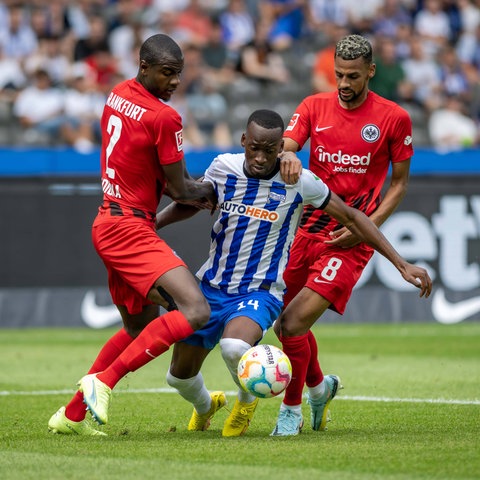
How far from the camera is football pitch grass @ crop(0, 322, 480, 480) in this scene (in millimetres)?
6031

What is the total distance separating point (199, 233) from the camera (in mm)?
15594

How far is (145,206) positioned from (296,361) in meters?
1.43

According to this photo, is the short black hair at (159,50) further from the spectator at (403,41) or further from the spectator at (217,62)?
the spectator at (403,41)

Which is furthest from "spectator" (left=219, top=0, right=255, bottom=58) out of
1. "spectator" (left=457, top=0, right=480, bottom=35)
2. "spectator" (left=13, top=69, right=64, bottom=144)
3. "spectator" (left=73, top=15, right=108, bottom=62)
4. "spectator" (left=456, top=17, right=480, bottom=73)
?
"spectator" (left=457, top=0, right=480, bottom=35)

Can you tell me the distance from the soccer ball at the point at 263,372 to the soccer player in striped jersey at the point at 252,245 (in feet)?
1.18

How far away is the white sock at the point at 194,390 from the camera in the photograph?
766 centimetres

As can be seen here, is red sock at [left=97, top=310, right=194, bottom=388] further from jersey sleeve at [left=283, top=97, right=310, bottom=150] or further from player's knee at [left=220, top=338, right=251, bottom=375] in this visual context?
jersey sleeve at [left=283, top=97, right=310, bottom=150]

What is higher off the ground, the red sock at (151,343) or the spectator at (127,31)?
the red sock at (151,343)

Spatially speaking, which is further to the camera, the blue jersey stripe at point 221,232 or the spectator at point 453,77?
the spectator at point 453,77

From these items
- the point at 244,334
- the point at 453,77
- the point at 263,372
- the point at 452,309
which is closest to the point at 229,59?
the point at 453,77

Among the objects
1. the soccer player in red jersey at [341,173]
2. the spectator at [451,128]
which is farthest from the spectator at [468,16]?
the soccer player in red jersey at [341,173]

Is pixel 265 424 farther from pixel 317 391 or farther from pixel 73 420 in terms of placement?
pixel 73 420

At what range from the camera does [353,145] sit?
8.12 meters

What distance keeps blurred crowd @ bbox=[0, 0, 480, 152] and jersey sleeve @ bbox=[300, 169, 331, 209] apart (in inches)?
353
